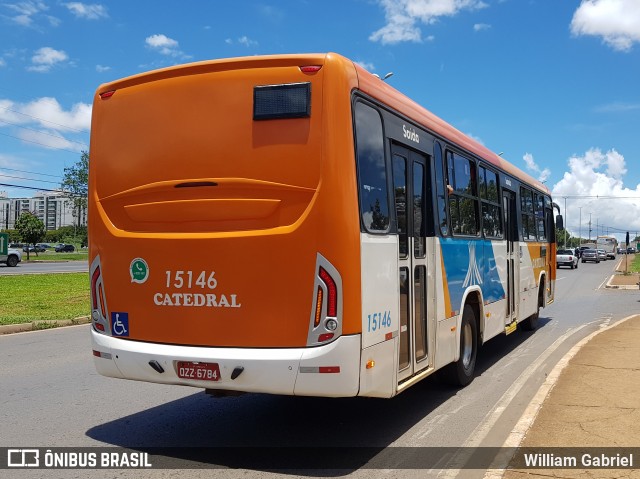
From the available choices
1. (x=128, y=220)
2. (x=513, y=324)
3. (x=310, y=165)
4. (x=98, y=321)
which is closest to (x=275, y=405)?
(x=98, y=321)

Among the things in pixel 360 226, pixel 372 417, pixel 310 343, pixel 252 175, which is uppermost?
pixel 252 175

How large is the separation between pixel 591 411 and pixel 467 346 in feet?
6.42

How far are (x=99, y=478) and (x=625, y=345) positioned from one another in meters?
8.81

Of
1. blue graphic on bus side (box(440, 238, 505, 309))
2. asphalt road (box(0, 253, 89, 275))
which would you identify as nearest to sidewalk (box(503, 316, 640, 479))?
blue graphic on bus side (box(440, 238, 505, 309))

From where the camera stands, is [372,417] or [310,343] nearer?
[310,343]

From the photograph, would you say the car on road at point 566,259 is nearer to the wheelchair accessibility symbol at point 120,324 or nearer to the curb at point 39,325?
the curb at point 39,325

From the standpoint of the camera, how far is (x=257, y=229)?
15.7 ft

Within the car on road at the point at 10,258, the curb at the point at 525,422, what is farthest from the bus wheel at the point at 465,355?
the car on road at the point at 10,258

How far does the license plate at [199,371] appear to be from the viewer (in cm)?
478

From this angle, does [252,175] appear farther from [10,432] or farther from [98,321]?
[10,432]

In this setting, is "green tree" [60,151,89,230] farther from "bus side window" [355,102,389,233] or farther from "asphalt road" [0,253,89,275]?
"bus side window" [355,102,389,233]

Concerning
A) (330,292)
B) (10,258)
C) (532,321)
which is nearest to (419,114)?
(330,292)

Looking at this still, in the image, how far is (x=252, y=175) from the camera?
15.8 ft

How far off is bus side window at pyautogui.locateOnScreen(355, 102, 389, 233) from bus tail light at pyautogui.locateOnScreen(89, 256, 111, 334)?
2442 millimetres
